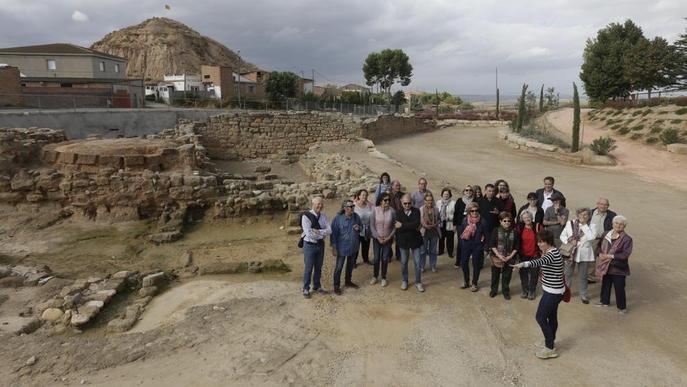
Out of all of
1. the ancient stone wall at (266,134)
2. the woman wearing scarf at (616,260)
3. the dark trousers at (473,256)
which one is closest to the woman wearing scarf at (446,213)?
the dark trousers at (473,256)

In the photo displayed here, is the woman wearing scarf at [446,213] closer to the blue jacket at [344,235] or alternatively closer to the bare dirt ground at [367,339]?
the bare dirt ground at [367,339]

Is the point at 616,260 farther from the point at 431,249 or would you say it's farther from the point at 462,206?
the point at 431,249

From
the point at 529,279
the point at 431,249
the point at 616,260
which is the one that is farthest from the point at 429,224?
the point at 616,260

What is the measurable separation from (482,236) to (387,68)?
171 feet

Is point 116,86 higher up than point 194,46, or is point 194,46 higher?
point 194,46

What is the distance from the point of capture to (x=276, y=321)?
242 inches

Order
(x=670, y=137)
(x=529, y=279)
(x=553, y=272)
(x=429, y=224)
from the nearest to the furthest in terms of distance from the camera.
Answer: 1. (x=553, y=272)
2. (x=529, y=279)
3. (x=429, y=224)
4. (x=670, y=137)

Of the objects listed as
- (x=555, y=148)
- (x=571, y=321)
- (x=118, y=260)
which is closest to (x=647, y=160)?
(x=555, y=148)

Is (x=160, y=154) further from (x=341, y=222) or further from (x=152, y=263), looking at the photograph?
(x=341, y=222)

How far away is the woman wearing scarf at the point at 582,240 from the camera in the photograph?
6461 millimetres

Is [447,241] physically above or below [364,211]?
below

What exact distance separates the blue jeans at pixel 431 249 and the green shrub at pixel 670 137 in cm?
1983

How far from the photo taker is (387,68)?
184 feet

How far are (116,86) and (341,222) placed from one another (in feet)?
127
